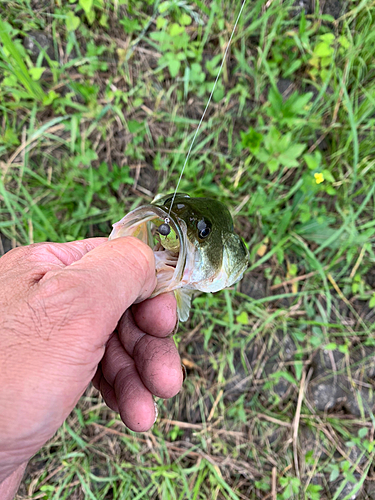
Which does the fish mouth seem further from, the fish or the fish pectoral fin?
the fish pectoral fin

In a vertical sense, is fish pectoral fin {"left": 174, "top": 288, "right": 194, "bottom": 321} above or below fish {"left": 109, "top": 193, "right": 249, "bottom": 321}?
below

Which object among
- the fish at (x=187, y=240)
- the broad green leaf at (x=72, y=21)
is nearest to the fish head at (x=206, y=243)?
the fish at (x=187, y=240)

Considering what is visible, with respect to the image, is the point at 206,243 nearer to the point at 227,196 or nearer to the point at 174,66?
the point at 227,196

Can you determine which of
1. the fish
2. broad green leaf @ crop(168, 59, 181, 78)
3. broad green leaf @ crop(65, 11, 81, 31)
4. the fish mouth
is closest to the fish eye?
the fish

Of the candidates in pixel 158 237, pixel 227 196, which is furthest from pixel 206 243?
pixel 227 196

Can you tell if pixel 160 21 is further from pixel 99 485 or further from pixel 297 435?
pixel 99 485

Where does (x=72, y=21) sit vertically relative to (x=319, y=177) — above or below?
above
